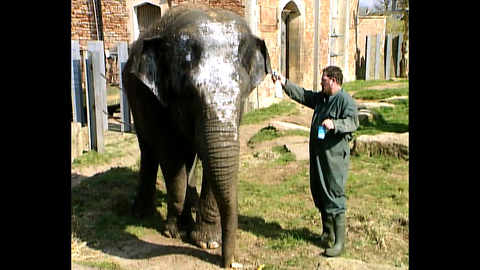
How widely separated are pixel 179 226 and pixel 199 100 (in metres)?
1.90

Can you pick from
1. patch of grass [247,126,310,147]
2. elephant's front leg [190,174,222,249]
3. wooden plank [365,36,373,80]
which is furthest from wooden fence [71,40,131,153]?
wooden plank [365,36,373,80]

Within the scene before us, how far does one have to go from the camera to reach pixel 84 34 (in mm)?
15422

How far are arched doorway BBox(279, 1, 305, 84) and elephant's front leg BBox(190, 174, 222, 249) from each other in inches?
460

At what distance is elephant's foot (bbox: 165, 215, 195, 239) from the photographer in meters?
Result: 5.33

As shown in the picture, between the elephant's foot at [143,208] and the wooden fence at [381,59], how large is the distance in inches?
743

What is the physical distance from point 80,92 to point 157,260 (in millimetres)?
5913

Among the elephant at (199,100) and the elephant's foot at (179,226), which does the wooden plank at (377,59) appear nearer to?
the elephant at (199,100)

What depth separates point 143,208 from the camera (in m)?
6.17

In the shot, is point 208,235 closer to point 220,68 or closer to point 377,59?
point 220,68

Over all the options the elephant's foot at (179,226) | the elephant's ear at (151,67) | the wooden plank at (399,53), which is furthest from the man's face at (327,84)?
the wooden plank at (399,53)

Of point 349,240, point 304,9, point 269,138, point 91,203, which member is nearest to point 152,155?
point 91,203

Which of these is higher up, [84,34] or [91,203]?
[84,34]
